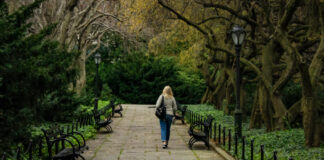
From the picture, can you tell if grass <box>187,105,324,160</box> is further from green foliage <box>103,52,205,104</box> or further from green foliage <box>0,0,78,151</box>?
green foliage <box>103,52,205,104</box>

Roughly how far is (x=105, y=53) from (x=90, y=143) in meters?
32.1

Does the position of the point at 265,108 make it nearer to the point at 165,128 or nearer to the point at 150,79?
the point at 165,128

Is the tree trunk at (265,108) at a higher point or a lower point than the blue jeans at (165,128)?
higher

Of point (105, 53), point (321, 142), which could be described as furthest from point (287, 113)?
point (105, 53)

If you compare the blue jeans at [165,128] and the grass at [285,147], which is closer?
the grass at [285,147]

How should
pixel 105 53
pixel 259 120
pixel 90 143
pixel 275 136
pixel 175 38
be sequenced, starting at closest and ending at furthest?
pixel 275 136, pixel 90 143, pixel 259 120, pixel 175 38, pixel 105 53

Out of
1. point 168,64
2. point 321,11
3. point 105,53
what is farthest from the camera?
point 105,53

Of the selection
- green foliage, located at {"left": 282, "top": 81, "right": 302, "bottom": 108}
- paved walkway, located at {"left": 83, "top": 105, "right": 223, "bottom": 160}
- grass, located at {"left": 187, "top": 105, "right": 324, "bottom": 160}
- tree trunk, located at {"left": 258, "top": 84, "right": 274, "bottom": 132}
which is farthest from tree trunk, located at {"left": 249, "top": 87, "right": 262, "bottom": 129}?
green foliage, located at {"left": 282, "top": 81, "right": 302, "bottom": 108}

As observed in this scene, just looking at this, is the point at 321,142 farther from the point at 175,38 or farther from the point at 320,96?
the point at 175,38

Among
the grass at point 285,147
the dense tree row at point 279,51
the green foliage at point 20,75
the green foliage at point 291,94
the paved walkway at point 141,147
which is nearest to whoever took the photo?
the green foliage at point 20,75

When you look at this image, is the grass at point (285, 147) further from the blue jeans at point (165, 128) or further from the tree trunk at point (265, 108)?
the blue jeans at point (165, 128)

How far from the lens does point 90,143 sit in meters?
13.3

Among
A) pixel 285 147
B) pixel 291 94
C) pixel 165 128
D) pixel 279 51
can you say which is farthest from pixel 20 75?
pixel 291 94

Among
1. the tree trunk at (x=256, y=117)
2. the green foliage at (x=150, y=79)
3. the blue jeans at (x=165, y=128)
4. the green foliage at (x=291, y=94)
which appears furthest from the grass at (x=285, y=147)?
the green foliage at (x=150, y=79)
